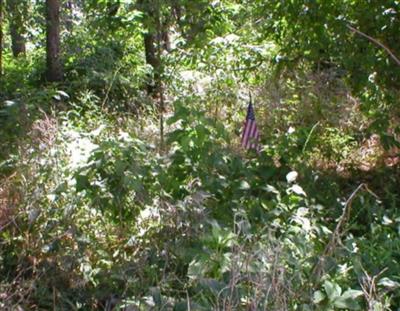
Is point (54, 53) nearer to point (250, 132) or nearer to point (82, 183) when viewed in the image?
point (250, 132)

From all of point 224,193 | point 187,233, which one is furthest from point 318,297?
point 224,193

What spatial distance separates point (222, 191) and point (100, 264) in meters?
0.92

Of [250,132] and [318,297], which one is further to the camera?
[250,132]

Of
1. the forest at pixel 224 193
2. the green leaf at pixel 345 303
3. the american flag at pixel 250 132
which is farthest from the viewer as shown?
the american flag at pixel 250 132

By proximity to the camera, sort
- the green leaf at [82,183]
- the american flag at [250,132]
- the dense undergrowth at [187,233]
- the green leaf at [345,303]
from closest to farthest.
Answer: the green leaf at [345,303], the dense undergrowth at [187,233], the green leaf at [82,183], the american flag at [250,132]

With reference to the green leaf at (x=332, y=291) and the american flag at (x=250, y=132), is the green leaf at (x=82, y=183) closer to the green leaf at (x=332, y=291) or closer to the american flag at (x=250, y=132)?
the american flag at (x=250, y=132)

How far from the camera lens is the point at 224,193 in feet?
12.6

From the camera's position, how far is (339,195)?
479cm

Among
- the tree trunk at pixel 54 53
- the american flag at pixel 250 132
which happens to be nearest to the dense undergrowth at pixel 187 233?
the american flag at pixel 250 132

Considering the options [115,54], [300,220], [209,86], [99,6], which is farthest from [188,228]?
[115,54]

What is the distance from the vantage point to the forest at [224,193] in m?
2.90

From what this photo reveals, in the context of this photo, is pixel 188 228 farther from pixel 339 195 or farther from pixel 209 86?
pixel 209 86

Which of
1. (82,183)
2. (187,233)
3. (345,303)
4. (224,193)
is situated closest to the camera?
(345,303)

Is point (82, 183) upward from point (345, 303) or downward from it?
upward
